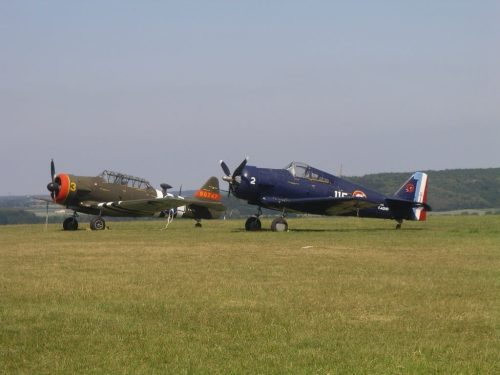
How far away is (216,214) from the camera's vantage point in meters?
39.4

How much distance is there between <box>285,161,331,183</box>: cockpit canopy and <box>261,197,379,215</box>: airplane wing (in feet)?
3.15

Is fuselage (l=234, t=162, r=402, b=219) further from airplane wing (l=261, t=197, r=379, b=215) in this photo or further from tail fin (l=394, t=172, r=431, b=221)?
tail fin (l=394, t=172, r=431, b=221)

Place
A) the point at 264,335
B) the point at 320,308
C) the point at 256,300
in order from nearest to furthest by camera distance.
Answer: the point at 264,335
the point at 320,308
the point at 256,300

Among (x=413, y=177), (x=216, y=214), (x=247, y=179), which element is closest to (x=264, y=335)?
(x=247, y=179)

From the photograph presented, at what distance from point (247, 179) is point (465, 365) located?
2287 centimetres

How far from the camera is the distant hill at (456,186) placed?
431ft

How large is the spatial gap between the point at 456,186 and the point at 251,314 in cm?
14865

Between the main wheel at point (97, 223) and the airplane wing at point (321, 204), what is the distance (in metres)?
6.89

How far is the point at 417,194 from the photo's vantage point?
1300 inches

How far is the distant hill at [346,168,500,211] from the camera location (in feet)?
431

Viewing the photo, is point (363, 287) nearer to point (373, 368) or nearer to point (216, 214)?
point (373, 368)

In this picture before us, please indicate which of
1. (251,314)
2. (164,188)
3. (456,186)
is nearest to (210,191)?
(164,188)

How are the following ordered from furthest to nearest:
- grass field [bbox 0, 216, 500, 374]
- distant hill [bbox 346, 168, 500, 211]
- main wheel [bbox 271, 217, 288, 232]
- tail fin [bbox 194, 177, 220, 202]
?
distant hill [bbox 346, 168, 500, 211], tail fin [bbox 194, 177, 220, 202], main wheel [bbox 271, 217, 288, 232], grass field [bbox 0, 216, 500, 374]

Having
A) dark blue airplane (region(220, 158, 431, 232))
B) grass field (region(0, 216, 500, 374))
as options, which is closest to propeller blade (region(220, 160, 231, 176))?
dark blue airplane (region(220, 158, 431, 232))
